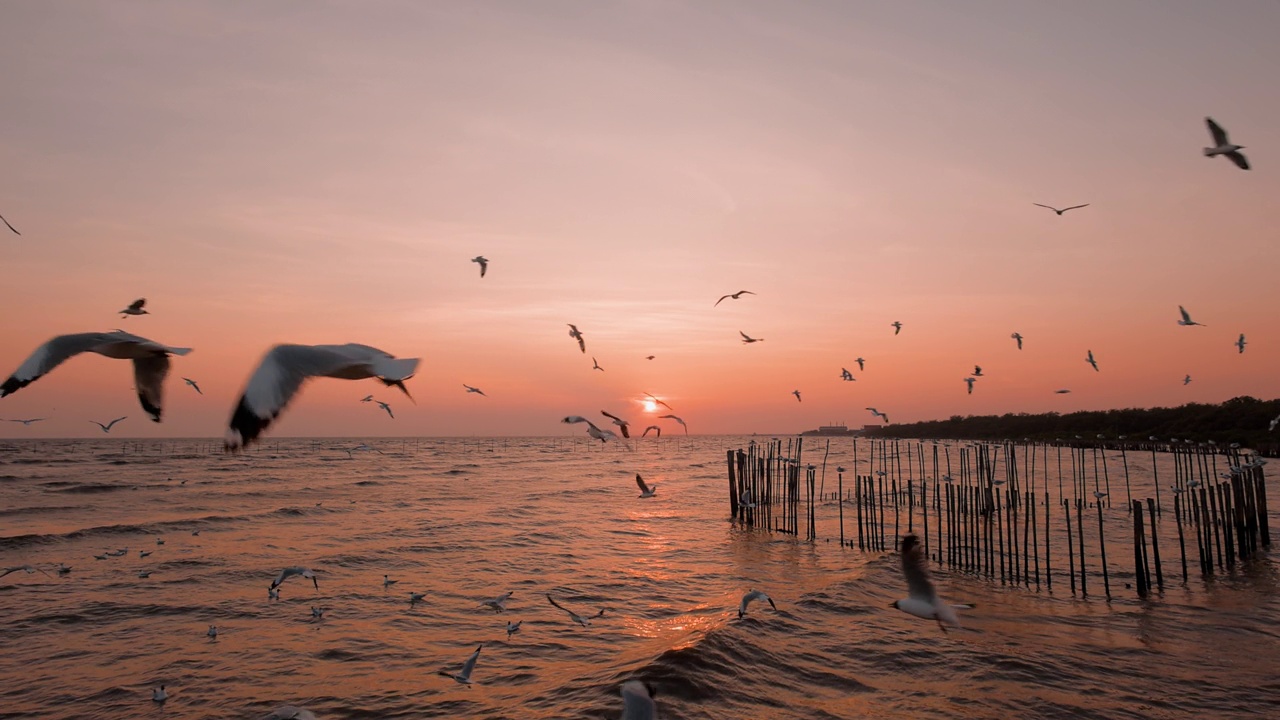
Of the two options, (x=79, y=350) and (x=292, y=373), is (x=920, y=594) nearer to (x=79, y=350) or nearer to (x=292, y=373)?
(x=292, y=373)

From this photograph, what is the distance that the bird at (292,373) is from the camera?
168 inches

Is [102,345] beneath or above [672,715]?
above

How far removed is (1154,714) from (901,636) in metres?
4.00

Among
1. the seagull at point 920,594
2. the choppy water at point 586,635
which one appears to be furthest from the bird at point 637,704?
the choppy water at point 586,635

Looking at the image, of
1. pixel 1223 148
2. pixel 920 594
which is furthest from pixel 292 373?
pixel 1223 148

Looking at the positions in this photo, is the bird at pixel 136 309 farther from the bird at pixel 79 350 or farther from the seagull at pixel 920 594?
the seagull at pixel 920 594

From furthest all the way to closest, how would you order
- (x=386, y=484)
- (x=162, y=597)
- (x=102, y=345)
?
(x=386, y=484) → (x=162, y=597) → (x=102, y=345)

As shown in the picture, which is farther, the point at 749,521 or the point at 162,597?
the point at 749,521

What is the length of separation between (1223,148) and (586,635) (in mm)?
12512

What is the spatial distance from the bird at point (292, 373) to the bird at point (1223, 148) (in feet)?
38.0

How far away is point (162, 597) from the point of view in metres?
16.2

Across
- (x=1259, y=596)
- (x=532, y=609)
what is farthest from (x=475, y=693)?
(x=1259, y=596)

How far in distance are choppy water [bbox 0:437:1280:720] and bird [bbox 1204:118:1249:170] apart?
7312 millimetres

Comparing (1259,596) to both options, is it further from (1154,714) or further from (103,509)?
(103,509)
